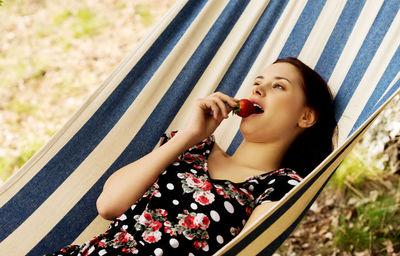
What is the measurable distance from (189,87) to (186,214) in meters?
0.76

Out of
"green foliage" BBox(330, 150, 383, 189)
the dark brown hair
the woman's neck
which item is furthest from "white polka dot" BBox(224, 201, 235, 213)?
"green foliage" BBox(330, 150, 383, 189)

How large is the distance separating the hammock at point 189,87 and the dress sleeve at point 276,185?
9cm

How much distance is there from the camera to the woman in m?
1.44

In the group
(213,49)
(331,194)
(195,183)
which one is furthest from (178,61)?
(331,194)

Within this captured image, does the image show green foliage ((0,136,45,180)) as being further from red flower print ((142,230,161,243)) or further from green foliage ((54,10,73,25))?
red flower print ((142,230,161,243))

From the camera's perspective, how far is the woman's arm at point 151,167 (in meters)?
1.58

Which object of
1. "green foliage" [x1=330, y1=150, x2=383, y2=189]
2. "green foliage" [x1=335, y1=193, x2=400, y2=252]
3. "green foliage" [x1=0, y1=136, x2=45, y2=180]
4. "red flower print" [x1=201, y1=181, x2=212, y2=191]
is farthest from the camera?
"green foliage" [x1=0, y1=136, x2=45, y2=180]

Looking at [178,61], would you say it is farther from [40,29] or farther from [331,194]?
[40,29]

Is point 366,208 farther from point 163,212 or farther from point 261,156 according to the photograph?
point 163,212

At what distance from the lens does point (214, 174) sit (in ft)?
5.49

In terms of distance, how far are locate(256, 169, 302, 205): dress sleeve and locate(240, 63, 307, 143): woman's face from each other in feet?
0.62

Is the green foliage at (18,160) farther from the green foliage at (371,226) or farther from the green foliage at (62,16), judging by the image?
the green foliage at (371,226)

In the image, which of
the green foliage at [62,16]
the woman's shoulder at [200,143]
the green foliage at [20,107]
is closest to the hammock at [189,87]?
the woman's shoulder at [200,143]

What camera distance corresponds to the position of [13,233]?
163 centimetres
